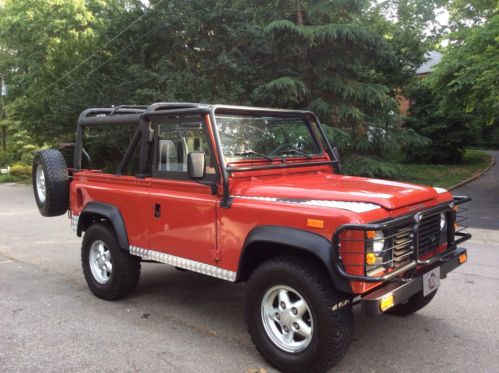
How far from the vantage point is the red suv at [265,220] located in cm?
320

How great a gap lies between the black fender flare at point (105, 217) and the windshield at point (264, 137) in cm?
150

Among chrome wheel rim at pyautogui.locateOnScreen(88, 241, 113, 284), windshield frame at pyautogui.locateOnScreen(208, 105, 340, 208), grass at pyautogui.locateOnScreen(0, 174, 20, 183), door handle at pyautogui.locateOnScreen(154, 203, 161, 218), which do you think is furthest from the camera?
grass at pyautogui.locateOnScreen(0, 174, 20, 183)

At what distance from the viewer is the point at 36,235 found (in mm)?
8961

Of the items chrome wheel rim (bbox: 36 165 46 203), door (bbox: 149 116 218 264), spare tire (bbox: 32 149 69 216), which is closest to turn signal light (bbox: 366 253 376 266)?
door (bbox: 149 116 218 264)

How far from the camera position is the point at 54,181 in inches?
213

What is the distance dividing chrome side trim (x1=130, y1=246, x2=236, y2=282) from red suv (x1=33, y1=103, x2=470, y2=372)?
0.01m

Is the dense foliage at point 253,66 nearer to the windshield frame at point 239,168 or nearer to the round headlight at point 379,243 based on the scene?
the windshield frame at point 239,168

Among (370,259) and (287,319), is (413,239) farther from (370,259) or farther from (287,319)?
(287,319)

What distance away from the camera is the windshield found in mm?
4180

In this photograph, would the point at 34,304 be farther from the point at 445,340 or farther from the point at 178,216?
the point at 445,340

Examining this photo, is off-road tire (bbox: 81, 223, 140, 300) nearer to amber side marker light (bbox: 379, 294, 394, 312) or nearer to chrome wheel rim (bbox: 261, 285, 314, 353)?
chrome wheel rim (bbox: 261, 285, 314, 353)

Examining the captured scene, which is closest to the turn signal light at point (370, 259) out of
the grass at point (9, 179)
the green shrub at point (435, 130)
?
the green shrub at point (435, 130)

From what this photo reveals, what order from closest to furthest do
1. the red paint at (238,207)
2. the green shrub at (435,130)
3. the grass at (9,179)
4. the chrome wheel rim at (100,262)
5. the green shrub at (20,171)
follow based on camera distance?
the red paint at (238,207) → the chrome wheel rim at (100,262) → the green shrub at (435,130) → the grass at (9,179) → the green shrub at (20,171)

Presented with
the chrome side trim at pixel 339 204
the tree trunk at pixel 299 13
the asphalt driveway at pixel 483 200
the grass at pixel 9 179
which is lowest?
the grass at pixel 9 179
